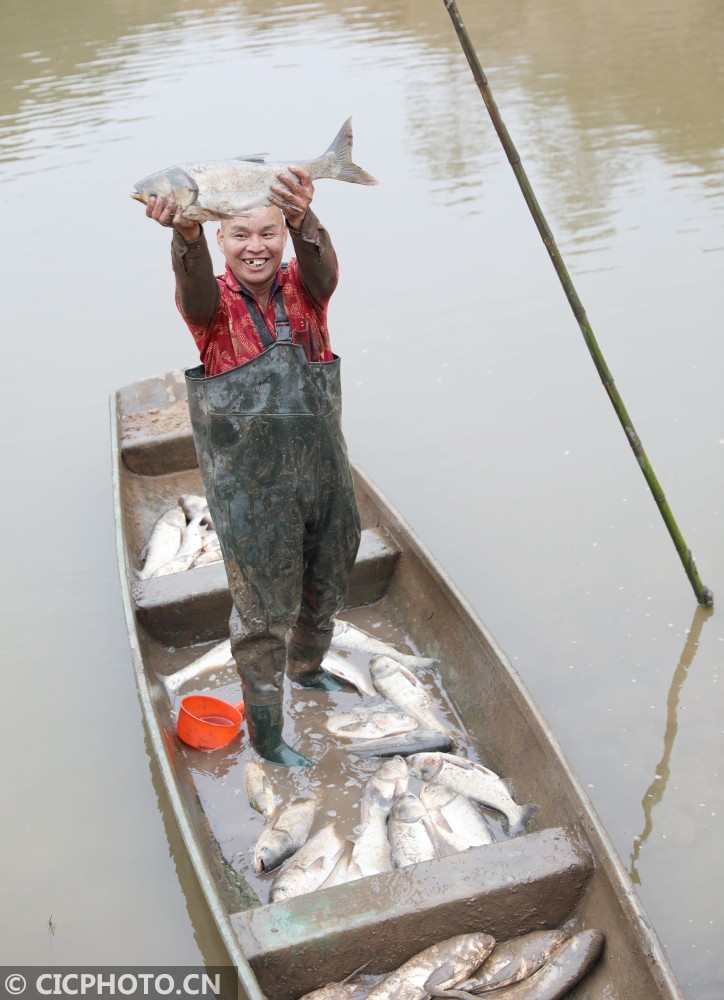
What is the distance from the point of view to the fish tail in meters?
3.89

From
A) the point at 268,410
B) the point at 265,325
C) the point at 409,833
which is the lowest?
the point at 409,833

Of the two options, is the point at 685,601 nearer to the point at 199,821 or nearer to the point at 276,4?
the point at 199,821

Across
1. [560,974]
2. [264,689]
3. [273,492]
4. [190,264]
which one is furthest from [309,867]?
[190,264]

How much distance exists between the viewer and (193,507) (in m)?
7.15

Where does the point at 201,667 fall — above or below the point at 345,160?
below

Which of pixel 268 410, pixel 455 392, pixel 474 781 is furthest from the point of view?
pixel 455 392

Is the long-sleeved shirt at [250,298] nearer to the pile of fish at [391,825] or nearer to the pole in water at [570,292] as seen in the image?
the pole in water at [570,292]

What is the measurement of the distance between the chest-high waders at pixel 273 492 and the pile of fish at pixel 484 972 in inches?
53.7

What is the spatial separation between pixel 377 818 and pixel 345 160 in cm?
263

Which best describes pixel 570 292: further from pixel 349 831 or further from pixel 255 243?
pixel 349 831

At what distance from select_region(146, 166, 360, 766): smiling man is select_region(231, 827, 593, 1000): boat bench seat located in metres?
1.15

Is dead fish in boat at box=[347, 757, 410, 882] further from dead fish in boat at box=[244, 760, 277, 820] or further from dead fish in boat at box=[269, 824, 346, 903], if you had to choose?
dead fish in boat at box=[244, 760, 277, 820]

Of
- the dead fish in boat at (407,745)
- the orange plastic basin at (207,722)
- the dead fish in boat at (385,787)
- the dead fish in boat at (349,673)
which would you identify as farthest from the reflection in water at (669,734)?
the orange plastic basin at (207,722)

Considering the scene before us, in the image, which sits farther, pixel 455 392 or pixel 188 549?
pixel 455 392
